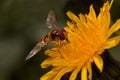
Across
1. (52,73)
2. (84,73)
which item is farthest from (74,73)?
(52,73)

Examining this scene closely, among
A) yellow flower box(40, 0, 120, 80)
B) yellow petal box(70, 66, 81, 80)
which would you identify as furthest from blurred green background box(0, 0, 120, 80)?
yellow petal box(70, 66, 81, 80)

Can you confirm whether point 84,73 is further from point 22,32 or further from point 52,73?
point 22,32

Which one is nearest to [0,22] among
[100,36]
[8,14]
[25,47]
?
[8,14]

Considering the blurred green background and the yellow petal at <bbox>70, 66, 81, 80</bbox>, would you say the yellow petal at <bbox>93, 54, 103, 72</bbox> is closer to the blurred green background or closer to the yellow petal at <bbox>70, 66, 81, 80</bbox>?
the yellow petal at <bbox>70, 66, 81, 80</bbox>

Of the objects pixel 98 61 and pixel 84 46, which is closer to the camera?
pixel 98 61

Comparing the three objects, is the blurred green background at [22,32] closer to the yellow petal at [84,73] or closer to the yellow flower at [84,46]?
the yellow flower at [84,46]

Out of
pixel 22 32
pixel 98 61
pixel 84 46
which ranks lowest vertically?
pixel 98 61
